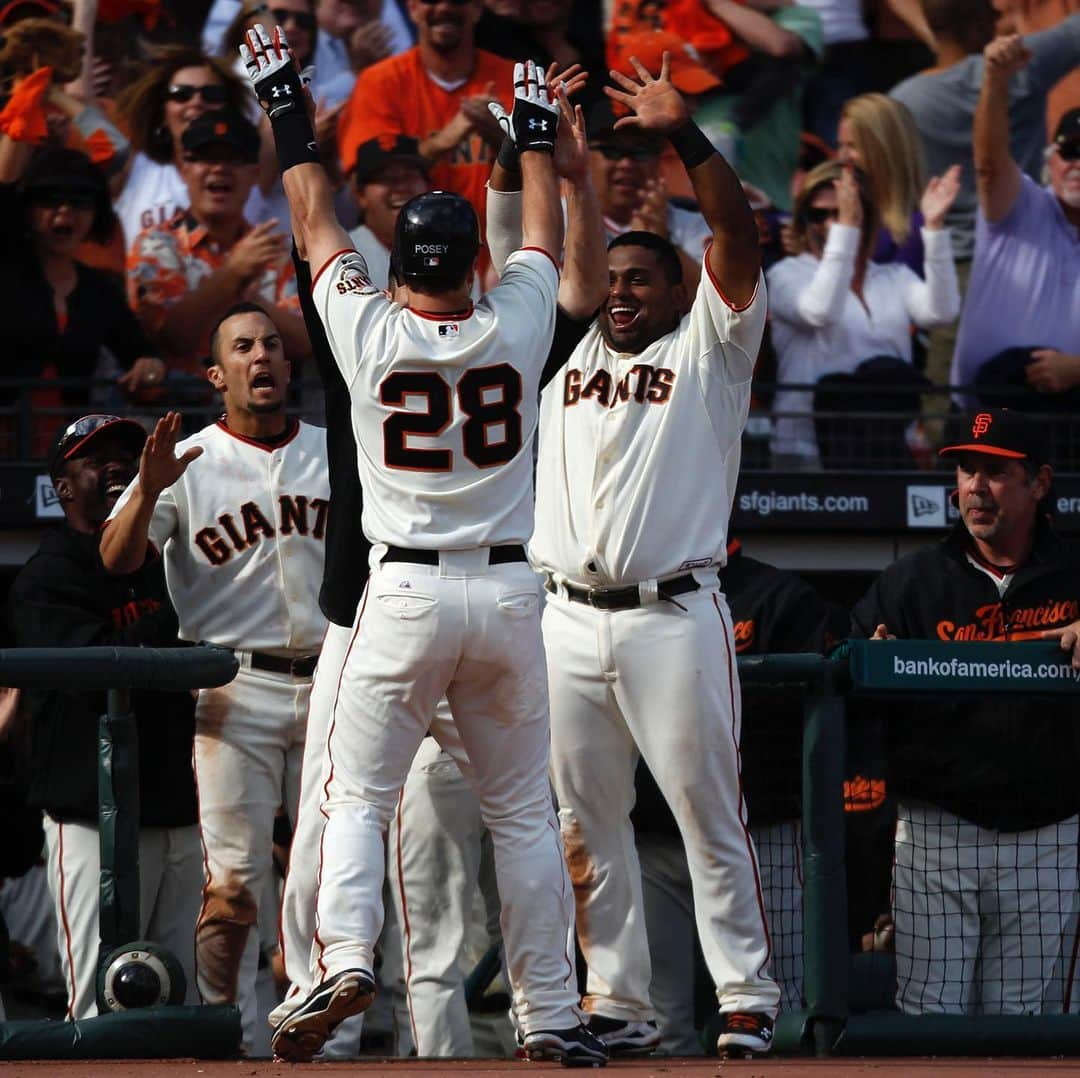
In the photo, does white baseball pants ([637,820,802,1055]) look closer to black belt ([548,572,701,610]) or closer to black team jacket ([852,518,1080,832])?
black team jacket ([852,518,1080,832])

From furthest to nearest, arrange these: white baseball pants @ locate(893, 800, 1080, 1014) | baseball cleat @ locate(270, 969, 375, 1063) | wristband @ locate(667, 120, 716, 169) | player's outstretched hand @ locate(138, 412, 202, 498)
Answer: white baseball pants @ locate(893, 800, 1080, 1014) < player's outstretched hand @ locate(138, 412, 202, 498) < wristband @ locate(667, 120, 716, 169) < baseball cleat @ locate(270, 969, 375, 1063)

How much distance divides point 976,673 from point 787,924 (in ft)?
3.08

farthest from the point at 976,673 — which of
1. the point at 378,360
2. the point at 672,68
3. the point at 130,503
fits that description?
the point at 672,68

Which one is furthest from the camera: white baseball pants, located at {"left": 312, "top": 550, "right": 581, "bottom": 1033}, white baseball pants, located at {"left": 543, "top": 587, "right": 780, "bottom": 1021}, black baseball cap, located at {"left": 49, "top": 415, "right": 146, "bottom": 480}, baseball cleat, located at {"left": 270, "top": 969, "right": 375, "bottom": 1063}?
black baseball cap, located at {"left": 49, "top": 415, "right": 146, "bottom": 480}

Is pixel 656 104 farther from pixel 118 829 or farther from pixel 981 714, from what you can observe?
pixel 118 829

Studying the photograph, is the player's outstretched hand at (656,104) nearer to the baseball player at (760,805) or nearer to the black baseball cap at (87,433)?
the baseball player at (760,805)

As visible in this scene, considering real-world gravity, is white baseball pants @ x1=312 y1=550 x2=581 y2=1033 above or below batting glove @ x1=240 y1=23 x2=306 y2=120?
below

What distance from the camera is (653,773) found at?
4309 millimetres

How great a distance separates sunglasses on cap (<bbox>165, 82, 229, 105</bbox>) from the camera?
710cm

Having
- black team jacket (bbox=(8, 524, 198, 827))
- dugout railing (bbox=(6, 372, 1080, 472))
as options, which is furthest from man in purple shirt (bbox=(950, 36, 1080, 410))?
black team jacket (bbox=(8, 524, 198, 827))

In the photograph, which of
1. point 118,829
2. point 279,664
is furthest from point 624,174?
point 118,829

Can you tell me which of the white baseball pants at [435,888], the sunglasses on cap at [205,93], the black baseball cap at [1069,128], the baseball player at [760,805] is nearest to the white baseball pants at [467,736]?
the white baseball pants at [435,888]

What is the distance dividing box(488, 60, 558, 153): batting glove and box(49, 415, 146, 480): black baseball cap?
1543mm

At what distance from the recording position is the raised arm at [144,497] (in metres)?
4.55
